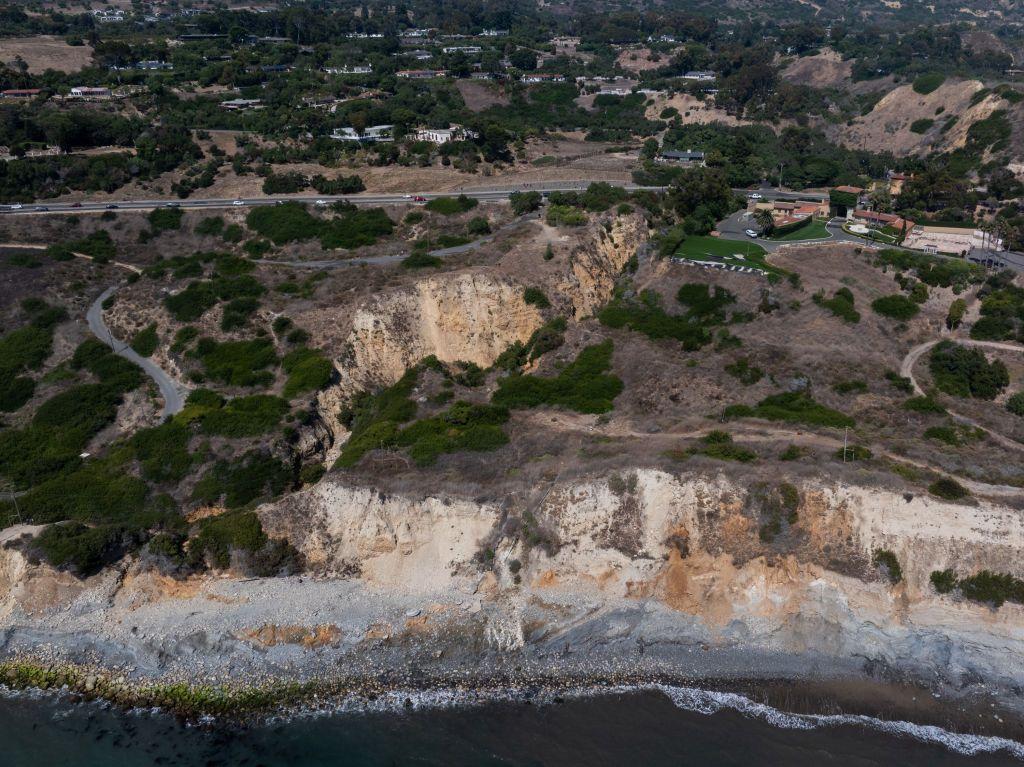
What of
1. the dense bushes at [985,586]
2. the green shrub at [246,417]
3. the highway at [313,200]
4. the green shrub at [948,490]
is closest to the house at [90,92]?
the highway at [313,200]

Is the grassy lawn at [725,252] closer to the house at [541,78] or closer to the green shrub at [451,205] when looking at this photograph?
the green shrub at [451,205]

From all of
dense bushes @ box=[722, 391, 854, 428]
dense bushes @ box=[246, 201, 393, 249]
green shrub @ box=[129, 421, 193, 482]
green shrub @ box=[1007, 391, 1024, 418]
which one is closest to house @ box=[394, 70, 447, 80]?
dense bushes @ box=[246, 201, 393, 249]

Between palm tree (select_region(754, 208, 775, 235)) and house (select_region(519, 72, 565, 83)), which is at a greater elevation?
house (select_region(519, 72, 565, 83))

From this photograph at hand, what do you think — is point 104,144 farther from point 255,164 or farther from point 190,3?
point 190,3

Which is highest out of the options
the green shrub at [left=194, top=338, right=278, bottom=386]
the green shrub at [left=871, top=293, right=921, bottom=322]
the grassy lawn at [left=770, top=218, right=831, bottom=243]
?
the grassy lawn at [left=770, top=218, right=831, bottom=243]

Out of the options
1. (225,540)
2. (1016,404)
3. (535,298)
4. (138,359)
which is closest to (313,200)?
(138,359)

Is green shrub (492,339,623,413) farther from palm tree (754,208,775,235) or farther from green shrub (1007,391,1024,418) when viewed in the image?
palm tree (754,208,775,235)

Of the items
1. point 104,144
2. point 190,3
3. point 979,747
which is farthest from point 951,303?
point 190,3
